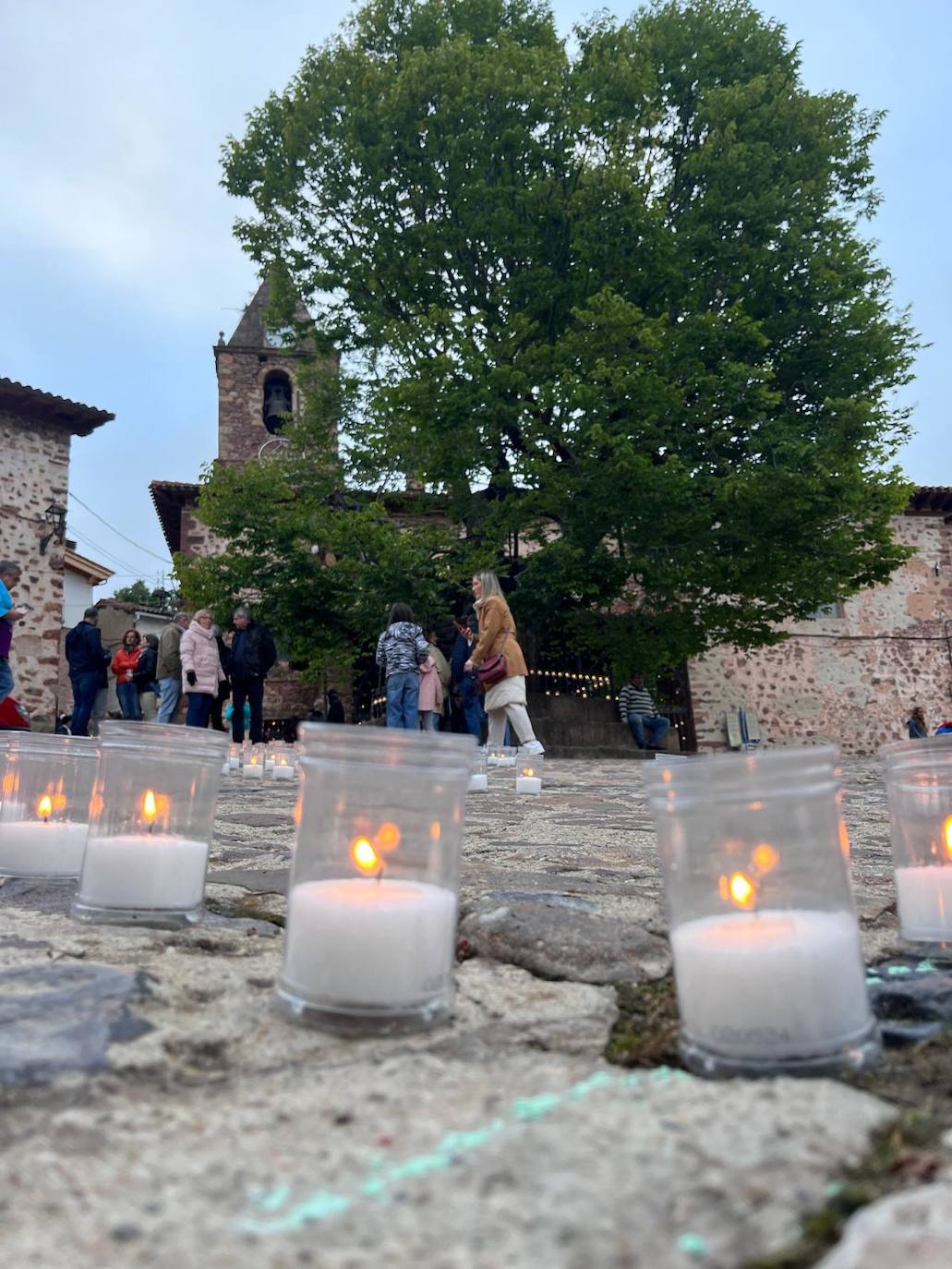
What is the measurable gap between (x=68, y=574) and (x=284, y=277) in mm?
11528

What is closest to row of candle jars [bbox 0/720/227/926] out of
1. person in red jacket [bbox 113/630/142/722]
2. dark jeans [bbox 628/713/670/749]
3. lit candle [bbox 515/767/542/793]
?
lit candle [bbox 515/767/542/793]

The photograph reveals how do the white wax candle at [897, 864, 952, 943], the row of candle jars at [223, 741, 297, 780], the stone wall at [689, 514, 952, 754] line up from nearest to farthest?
1. the white wax candle at [897, 864, 952, 943]
2. the row of candle jars at [223, 741, 297, 780]
3. the stone wall at [689, 514, 952, 754]

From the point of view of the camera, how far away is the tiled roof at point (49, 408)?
50.1 feet

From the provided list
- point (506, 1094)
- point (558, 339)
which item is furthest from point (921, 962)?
point (558, 339)

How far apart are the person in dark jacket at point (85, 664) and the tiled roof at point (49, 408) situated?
23.2ft

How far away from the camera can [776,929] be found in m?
1.09

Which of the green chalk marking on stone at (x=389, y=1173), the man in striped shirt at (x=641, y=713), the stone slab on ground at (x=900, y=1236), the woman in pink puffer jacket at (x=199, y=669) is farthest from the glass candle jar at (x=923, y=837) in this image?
the man in striped shirt at (x=641, y=713)

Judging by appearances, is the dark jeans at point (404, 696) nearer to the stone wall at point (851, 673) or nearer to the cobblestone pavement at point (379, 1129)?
the cobblestone pavement at point (379, 1129)

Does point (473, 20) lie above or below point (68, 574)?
above

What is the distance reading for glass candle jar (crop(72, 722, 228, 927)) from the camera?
176cm

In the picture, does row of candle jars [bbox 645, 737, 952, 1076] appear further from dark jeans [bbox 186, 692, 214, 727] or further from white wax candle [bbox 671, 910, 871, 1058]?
dark jeans [bbox 186, 692, 214, 727]

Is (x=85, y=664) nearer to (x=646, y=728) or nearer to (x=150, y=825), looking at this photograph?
(x=646, y=728)

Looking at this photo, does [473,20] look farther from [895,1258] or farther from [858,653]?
[895,1258]

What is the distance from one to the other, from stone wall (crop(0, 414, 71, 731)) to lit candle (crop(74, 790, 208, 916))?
14.4 metres
